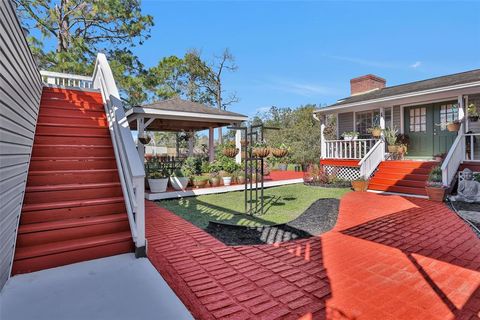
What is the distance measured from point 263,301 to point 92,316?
1.41 metres

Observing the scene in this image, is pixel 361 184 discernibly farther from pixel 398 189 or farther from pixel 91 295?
pixel 91 295

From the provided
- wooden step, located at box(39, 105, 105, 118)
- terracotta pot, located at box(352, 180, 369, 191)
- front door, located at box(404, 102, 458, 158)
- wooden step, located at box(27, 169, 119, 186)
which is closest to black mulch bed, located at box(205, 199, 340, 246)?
wooden step, located at box(27, 169, 119, 186)

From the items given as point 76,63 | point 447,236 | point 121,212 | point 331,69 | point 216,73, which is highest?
point 216,73

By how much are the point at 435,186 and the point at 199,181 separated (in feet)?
23.1

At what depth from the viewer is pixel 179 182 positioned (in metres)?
8.41

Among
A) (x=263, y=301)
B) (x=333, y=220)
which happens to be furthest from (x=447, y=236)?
(x=263, y=301)

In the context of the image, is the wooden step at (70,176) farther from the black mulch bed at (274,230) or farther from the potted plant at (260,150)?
the potted plant at (260,150)

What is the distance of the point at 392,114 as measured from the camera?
11062mm

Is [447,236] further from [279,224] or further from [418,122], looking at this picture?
[418,122]

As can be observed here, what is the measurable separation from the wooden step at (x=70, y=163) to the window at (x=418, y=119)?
1128 cm

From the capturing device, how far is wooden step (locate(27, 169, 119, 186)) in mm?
3473

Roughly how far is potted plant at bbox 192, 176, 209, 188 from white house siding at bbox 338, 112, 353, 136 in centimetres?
788

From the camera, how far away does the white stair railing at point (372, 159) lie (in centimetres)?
952

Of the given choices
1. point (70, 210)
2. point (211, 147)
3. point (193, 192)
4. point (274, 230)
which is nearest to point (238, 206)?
point (274, 230)
